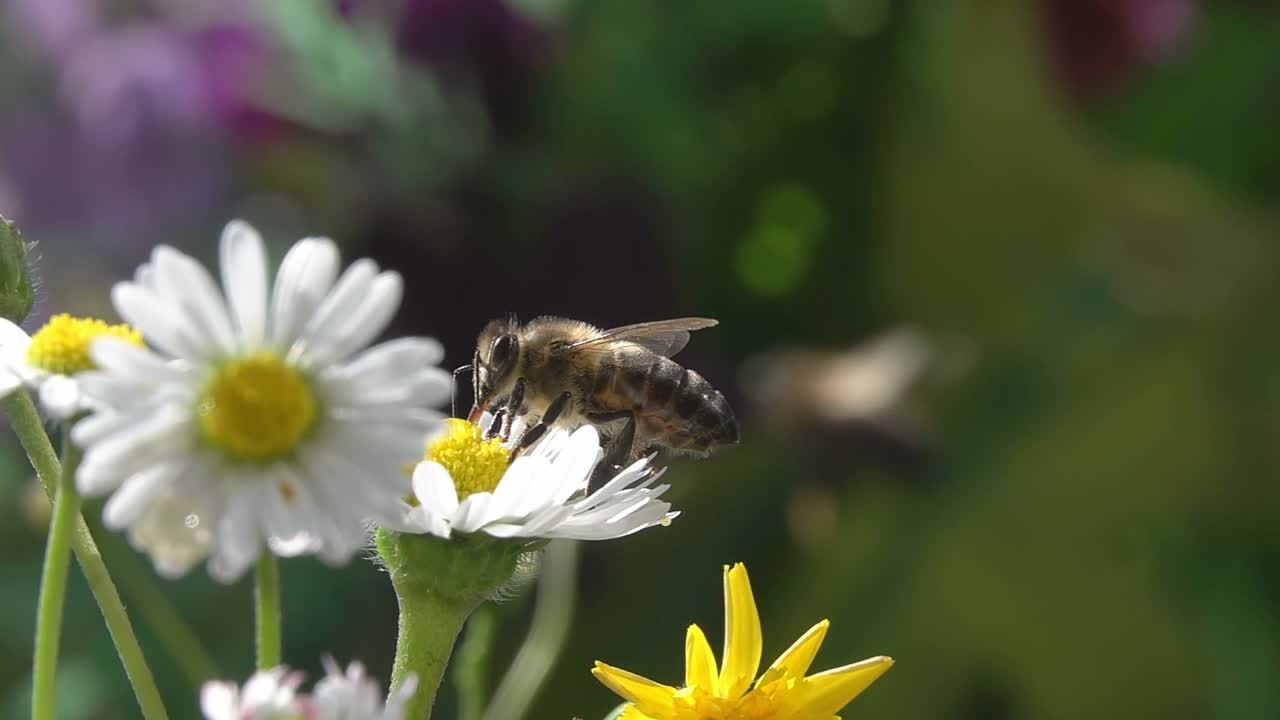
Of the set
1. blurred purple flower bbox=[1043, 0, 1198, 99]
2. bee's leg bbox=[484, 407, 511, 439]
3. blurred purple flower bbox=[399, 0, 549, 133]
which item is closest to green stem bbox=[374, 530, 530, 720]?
bee's leg bbox=[484, 407, 511, 439]

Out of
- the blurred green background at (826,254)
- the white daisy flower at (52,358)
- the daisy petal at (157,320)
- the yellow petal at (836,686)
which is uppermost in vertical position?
the daisy petal at (157,320)

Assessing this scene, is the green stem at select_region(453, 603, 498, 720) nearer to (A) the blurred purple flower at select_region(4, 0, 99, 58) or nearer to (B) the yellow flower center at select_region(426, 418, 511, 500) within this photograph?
(B) the yellow flower center at select_region(426, 418, 511, 500)

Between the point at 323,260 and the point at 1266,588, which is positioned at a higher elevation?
the point at 323,260

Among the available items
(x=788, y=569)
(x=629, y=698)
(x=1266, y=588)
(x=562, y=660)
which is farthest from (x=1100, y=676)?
(x=629, y=698)

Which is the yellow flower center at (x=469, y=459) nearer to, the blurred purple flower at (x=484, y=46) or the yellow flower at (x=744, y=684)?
the yellow flower at (x=744, y=684)

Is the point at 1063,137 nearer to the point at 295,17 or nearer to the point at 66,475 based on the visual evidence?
the point at 295,17

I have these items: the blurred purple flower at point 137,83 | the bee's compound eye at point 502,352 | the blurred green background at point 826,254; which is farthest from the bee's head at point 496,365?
the blurred purple flower at point 137,83
